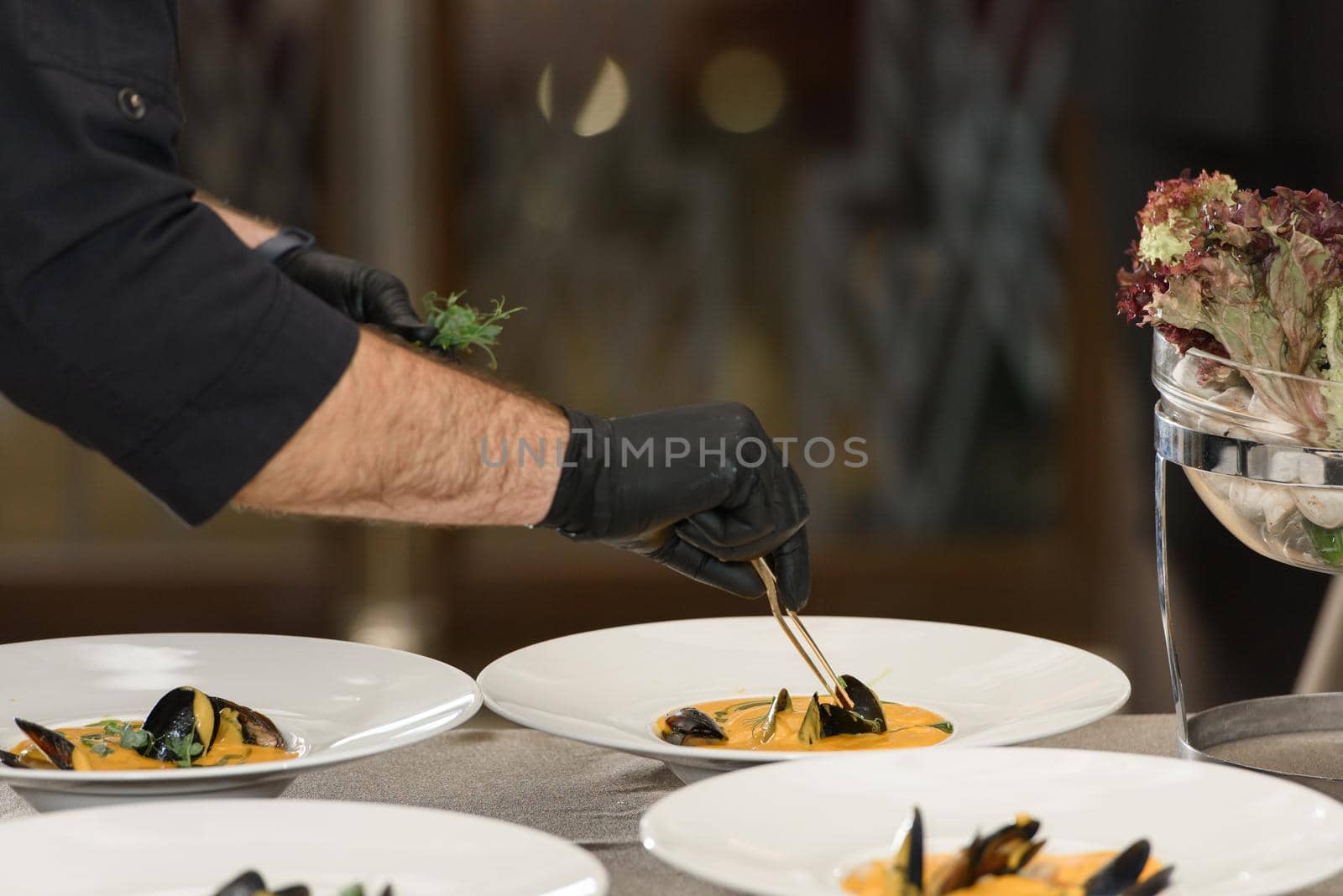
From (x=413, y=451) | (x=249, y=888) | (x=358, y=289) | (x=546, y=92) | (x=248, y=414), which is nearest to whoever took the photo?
(x=249, y=888)

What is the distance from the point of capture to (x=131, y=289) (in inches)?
34.1

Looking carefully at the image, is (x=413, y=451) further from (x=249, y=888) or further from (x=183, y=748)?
(x=249, y=888)

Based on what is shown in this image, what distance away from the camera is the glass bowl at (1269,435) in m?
0.91

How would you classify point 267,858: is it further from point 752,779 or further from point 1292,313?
point 1292,313

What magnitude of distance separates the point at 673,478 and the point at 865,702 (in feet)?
0.70

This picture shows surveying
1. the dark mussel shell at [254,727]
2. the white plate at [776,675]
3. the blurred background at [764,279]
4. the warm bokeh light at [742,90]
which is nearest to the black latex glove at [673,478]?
the white plate at [776,675]

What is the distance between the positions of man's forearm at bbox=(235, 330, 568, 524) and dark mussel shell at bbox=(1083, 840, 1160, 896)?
1.62 ft

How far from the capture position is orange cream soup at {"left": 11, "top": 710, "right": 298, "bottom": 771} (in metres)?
0.91

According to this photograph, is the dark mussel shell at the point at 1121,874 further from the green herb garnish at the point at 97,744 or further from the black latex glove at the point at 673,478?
the green herb garnish at the point at 97,744

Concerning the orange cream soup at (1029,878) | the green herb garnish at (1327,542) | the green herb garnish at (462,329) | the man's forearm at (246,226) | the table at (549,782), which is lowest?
the table at (549,782)

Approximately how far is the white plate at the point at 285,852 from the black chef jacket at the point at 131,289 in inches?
8.8

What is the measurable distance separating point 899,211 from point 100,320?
282 centimetres

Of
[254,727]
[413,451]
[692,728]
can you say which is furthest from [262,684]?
[692,728]

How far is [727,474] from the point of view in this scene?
3.45 feet
